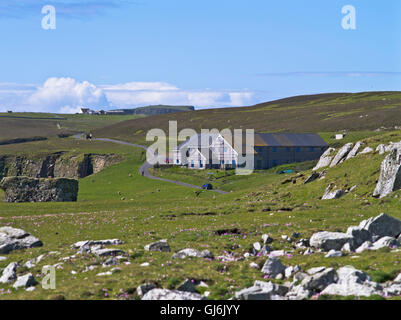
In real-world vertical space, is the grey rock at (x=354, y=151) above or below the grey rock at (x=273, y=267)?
above

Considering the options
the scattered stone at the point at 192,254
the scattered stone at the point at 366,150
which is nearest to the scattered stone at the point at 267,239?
the scattered stone at the point at 192,254

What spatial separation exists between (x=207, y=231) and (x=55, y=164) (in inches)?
5825

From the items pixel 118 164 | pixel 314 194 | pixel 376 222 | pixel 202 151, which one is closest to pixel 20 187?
pixel 314 194

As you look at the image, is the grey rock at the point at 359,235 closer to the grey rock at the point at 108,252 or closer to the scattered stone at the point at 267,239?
the scattered stone at the point at 267,239

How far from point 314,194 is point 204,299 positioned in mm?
35942

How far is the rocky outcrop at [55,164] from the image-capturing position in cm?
16462

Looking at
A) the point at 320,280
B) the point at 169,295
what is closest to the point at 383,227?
the point at 320,280

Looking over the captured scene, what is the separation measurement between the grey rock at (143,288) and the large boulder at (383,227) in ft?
40.9

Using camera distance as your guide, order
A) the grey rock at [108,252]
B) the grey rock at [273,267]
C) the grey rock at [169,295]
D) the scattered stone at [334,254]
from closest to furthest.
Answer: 1. the grey rock at [169,295]
2. the grey rock at [273,267]
3. the scattered stone at [334,254]
4. the grey rock at [108,252]

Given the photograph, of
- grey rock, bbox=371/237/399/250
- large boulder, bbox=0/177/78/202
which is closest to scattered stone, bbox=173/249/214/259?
grey rock, bbox=371/237/399/250

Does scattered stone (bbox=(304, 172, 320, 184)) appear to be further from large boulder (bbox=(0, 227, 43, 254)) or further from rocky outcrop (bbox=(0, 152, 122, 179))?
rocky outcrop (bbox=(0, 152, 122, 179))

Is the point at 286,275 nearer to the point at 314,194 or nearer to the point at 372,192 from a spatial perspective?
the point at 372,192

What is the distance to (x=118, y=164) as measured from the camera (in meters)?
154
